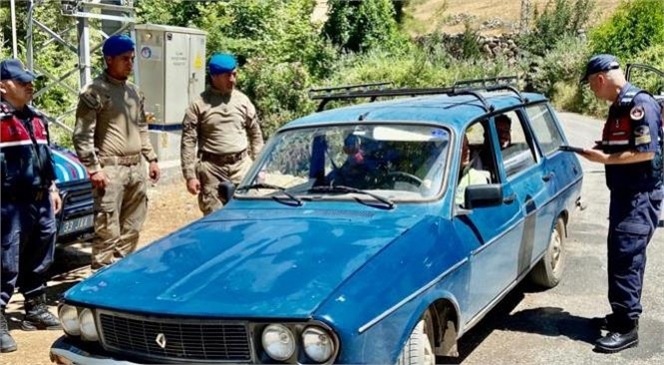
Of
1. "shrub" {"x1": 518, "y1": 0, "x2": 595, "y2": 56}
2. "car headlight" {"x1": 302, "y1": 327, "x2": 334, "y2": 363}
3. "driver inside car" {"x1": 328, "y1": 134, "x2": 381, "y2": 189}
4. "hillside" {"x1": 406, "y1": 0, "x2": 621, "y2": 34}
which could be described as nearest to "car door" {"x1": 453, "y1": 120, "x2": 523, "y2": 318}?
"driver inside car" {"x1": 328, "y1": 134, "x2": 381, "y2": 189}

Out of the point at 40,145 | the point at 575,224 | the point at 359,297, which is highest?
the point at 40,145

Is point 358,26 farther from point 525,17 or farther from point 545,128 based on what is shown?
point 545,128

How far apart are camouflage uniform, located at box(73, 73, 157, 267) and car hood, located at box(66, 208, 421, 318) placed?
1.56 meters

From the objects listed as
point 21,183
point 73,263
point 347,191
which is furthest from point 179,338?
point 73,263

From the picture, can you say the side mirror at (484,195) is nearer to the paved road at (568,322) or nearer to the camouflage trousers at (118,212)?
the paved road at (568,322)

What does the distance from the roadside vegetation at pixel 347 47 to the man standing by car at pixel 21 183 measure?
6.06 m

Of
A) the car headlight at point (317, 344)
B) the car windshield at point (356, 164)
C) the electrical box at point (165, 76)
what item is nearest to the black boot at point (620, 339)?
the car windshield at point (356, 164)

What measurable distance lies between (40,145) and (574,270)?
457 centimetres

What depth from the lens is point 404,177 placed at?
434cm

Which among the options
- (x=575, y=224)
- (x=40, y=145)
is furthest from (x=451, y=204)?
(x=575, y=224)

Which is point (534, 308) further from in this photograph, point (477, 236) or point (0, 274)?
point (0, 274)

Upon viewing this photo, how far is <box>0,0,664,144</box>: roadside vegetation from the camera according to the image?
→ 1293cm

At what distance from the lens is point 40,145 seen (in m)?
4.92

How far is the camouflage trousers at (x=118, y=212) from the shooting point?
5.58 meters
